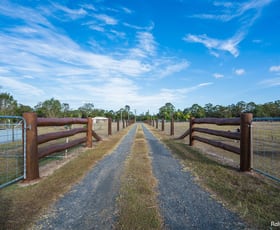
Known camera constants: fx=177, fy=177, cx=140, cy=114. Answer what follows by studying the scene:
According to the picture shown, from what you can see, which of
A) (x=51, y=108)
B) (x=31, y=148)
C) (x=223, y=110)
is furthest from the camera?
(x=223, y=110)

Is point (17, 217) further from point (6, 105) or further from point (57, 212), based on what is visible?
point (6, 105)

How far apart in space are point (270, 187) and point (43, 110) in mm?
61146

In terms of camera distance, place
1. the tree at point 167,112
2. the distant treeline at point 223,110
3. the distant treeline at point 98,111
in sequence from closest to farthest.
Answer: the distant treeline at point 98,111 → the distant treeline at point 223,110 → the tree at point 167,112

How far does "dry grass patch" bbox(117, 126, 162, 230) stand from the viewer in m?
1.99

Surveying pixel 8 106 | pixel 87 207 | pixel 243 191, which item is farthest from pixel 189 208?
pixel 8 106

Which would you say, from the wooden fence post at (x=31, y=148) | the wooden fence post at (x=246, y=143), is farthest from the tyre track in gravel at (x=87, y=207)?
the wooden fence post at (x=246, y=143)

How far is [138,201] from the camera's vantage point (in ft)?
8.20

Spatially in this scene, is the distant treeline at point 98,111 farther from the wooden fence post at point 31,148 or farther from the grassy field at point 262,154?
the wooden fence post at point 31,148

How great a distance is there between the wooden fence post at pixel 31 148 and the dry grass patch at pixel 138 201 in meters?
1.72

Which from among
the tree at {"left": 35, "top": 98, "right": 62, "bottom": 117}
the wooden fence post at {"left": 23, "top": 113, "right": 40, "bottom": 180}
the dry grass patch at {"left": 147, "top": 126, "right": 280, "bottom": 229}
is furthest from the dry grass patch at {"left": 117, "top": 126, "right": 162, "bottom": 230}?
the tree at {"left": 35, "top": 98, "right": 62, "bottom": 117}

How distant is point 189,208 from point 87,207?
1.36 metres

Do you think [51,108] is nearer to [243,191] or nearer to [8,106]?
[8,106]

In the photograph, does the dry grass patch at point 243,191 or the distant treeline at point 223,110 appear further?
the distant treeline at point 223,110

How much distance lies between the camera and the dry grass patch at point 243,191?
2.14 metres
